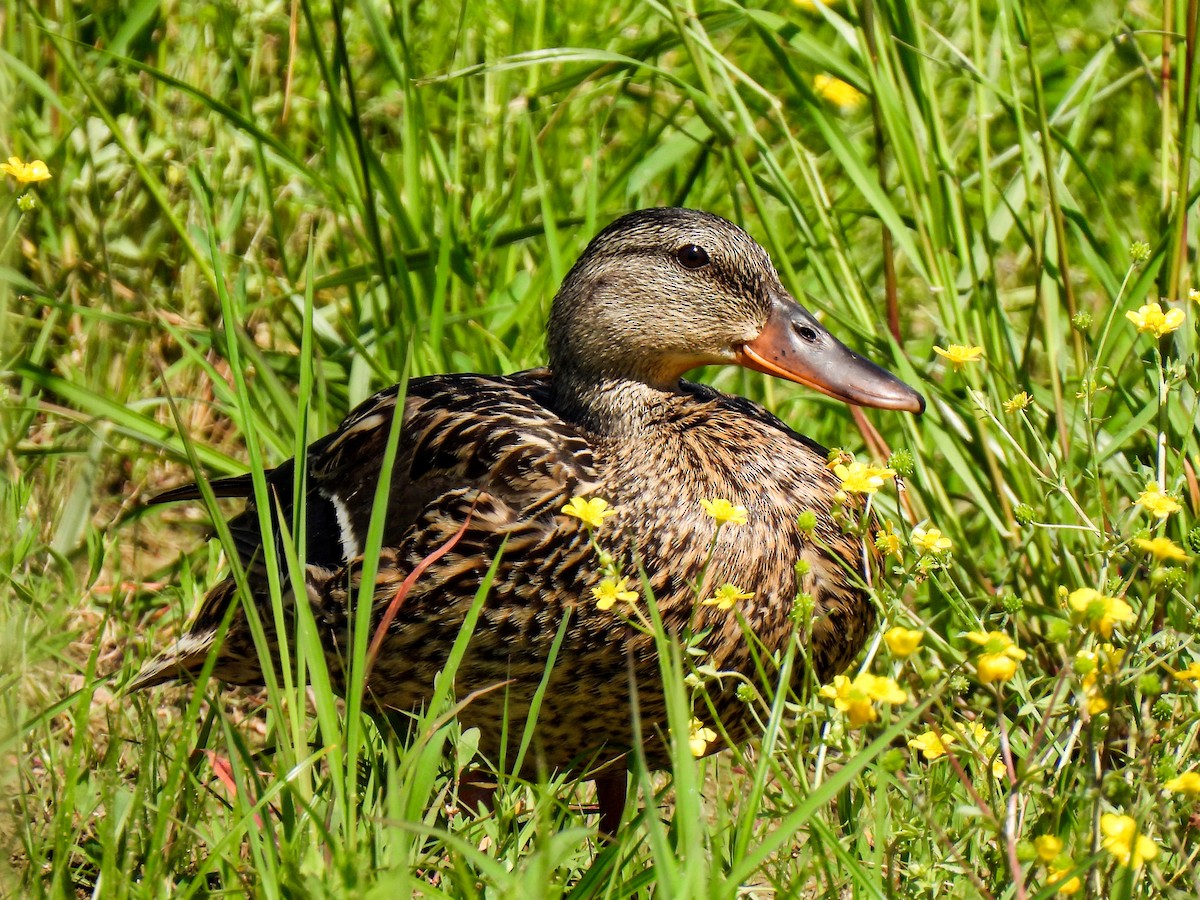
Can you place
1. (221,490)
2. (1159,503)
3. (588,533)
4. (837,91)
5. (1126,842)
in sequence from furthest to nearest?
1. (837,91)
2. (221,490)
3. (588,533)
4. (1159,503)
5. (1126,842)

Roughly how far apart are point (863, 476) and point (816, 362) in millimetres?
790

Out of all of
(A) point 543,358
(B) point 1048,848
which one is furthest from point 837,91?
(B) point 1048,848

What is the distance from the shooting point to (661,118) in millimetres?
4492

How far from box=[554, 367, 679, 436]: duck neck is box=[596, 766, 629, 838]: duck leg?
2.32ft

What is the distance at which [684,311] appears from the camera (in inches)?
118

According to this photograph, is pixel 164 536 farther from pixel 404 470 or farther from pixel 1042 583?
pixel 1042 583

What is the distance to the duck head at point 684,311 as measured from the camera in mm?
2988

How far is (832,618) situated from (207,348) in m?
2.09

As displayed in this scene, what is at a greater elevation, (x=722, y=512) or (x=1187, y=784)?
(x=722, y=512)

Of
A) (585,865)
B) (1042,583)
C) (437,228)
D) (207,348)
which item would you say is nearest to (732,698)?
(585,865)

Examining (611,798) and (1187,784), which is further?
(611,798)

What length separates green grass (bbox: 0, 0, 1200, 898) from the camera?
2.05 meters

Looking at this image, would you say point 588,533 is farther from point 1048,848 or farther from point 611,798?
point 1048,848

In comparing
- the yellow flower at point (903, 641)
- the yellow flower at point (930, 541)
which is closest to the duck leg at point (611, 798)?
the yellow flower at point (930, 541)
